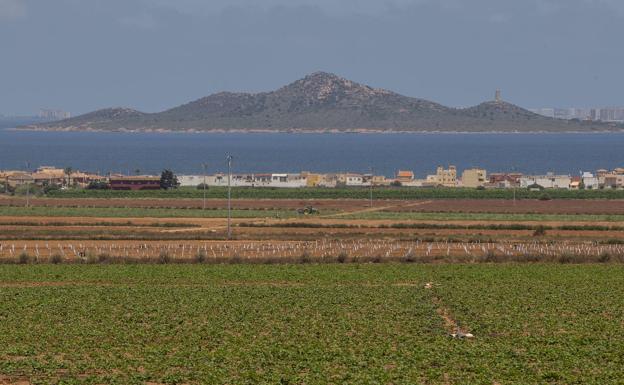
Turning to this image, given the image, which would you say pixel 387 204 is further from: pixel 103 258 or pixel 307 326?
pixel 307 326

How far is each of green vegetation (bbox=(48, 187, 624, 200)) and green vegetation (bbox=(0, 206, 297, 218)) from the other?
21164 mm

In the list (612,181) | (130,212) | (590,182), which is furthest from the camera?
(590,182)

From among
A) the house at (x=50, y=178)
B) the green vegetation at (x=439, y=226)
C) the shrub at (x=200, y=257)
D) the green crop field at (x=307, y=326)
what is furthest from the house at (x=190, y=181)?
the green crop field at (x=307, y=326)

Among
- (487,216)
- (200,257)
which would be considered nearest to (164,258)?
(200,257)

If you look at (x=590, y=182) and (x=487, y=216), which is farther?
(x=590, y=182)

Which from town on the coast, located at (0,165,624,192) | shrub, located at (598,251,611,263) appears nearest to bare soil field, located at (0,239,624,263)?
shrub, located at (598,251,611,263)

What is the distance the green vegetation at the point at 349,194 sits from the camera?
4776 inches

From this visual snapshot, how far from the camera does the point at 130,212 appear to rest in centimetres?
9431

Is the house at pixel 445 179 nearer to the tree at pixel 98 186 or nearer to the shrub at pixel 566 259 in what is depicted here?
the tree at pixel 98 186

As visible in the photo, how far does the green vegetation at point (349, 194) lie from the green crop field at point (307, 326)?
71757 mm

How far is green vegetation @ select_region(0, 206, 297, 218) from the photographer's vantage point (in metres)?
89.8

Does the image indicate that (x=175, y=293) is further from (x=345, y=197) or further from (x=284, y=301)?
(x=345, y=197)

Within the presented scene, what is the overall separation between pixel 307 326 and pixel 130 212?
62037mm

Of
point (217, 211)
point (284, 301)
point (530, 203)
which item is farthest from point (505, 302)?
point (530, 203)
